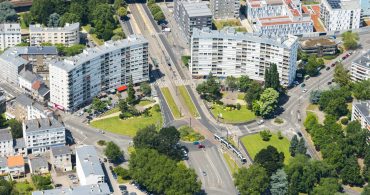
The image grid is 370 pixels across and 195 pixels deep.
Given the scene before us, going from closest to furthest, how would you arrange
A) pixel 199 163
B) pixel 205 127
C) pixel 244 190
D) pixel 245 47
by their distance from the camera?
pixel 244 190
pixel 199 163
pixel 205 127
pixel 245 47

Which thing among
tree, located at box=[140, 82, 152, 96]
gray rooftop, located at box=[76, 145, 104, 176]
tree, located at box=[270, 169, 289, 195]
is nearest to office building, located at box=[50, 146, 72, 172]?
gray rooftop, located at box=[76, 145, 104, 176]

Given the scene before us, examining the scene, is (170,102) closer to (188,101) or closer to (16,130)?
(188,101)

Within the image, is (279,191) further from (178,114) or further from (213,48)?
(213,48)

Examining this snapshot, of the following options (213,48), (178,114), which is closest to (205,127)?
(178,114)

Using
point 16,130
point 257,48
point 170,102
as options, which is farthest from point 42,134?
point 257,48

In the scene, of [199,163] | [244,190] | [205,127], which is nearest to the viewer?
[244,190]

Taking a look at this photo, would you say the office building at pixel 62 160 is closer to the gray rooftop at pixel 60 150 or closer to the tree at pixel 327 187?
the gray rooftop at pixel 60 150

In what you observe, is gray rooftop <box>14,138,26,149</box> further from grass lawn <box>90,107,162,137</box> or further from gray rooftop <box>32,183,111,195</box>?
gray rooftop <box>32,183,111,195</box>
